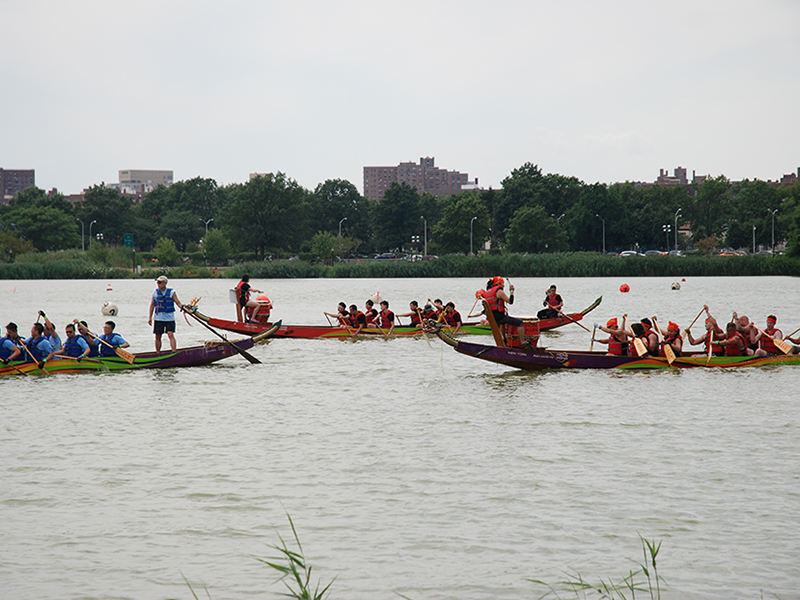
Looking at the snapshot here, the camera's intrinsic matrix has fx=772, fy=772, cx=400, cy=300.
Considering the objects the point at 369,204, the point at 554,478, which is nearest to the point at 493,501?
the point at 554,478

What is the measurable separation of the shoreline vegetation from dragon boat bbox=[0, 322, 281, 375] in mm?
46646

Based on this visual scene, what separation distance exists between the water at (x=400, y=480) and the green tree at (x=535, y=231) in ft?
278

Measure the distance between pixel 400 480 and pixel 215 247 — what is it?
87022mm

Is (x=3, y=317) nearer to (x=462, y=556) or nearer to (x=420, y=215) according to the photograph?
(x=462, y=556)

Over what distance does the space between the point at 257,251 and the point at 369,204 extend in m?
31.9

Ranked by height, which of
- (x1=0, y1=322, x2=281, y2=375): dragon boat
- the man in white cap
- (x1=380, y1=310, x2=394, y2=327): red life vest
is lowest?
(x1=0, y1=322, x2=281, y2=375): dragon boat

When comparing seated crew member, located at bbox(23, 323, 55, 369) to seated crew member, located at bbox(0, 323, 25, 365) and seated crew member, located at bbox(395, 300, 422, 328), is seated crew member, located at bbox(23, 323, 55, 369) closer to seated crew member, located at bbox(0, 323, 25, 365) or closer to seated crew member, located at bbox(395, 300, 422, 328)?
seated crew member, located at bbox(0, 323, 25, 365)

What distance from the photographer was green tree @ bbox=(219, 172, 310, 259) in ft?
333

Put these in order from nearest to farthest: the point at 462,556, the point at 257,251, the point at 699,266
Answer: the point at 462,556 → the point at 699,266 → the point at 257,251

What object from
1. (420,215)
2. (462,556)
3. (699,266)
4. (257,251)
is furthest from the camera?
(420,215)

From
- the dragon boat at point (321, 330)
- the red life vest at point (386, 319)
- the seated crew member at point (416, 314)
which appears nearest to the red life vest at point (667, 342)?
the dragon boat at point (321, 330)

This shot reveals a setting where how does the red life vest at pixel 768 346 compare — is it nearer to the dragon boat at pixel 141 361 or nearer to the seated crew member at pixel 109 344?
the dragon boat at pixel 141 361

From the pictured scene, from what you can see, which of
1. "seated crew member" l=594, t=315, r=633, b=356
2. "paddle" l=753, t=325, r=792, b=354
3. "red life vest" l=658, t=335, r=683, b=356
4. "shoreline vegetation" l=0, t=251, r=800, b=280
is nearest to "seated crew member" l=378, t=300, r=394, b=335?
"seated crew member" l=594, t=315, r=633, b=356

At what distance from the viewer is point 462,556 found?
7.18 m
